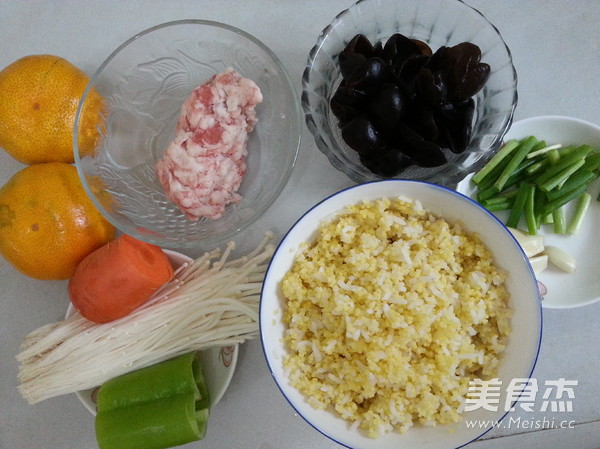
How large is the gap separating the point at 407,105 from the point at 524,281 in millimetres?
476

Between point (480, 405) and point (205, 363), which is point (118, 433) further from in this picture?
point (480, 405)

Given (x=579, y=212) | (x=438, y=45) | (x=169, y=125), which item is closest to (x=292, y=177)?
(x=169, y=125)

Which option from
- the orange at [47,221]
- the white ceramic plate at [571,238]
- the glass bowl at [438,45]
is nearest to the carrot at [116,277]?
the orange at [47,221]

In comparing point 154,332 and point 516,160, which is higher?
point 516,160

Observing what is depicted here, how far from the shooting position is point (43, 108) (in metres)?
1.28

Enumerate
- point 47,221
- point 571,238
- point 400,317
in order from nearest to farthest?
point 400,317 < point 47,221 < point 571,238

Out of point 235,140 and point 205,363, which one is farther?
point 205,363

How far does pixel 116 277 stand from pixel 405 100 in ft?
2.71

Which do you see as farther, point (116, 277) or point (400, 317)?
point (116, 277)

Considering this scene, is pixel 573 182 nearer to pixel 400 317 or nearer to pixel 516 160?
pixel 516 160

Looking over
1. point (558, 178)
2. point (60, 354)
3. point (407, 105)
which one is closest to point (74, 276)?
point (60, 354)

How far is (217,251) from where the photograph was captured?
1387 mm

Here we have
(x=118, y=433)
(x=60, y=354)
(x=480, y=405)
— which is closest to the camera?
(x=480, y=405)

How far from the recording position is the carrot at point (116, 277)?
126 centimetres
